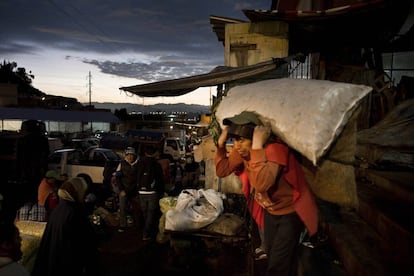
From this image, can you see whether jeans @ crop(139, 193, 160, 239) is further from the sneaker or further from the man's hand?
the man's hand

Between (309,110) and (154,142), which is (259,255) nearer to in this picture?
(309,110)

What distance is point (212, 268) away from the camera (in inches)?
206

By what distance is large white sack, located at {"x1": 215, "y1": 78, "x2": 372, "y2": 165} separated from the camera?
221 cm

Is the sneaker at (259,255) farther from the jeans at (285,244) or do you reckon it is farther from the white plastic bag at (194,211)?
the jeans at (285,244)

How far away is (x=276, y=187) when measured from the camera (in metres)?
2.78

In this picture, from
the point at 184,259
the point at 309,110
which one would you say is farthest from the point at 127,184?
the point at 309,110

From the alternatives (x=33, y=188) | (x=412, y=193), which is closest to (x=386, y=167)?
(x=412, y=193)

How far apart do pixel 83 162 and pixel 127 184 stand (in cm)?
530

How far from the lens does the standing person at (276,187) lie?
2510 millimetres

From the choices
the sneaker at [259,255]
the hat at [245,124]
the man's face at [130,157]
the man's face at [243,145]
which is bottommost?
the sneaker at [259,255]

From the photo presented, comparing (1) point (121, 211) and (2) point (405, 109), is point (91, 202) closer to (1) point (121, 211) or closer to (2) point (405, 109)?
(1) point (121, 211)

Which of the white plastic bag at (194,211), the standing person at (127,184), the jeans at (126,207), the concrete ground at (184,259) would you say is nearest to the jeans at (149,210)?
the concrete ground at (184,259)

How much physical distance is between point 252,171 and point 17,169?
10.7 meters

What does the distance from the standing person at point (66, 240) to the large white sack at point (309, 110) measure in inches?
93.6
